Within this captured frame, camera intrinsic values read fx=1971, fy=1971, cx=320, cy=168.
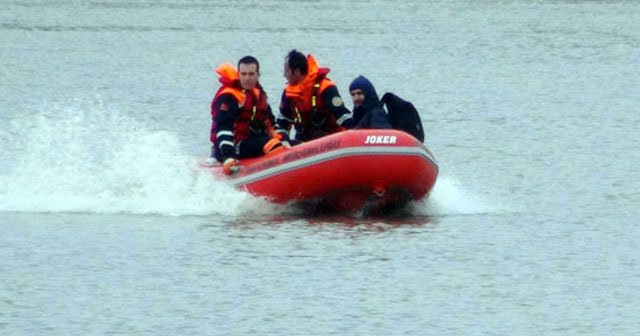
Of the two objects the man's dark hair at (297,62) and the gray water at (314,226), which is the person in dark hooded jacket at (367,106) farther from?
the gray water at (314,226)

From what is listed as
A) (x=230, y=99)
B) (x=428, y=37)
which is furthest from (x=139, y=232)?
(x=428, y=37)

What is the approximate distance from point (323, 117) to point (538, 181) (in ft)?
11.4

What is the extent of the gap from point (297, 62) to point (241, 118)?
710 mm

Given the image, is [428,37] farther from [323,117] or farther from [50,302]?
[50,302]

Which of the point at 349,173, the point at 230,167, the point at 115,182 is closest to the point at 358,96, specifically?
the point at 349,173

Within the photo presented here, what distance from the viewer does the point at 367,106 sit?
1719cm

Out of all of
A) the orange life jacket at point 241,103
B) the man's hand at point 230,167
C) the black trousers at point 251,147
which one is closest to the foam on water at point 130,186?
the man's hand at point 230,167

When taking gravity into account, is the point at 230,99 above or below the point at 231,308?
above

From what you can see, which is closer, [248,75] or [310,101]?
[248,75]

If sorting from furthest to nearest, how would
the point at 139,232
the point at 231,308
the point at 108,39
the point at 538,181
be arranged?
the point at 108,39 < the point at 538,181 < the point at 139,232 < the point at 231,308

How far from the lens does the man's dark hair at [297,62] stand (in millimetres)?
17484

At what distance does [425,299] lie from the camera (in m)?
13.6

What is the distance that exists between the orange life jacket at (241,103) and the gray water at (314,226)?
1.87 feet

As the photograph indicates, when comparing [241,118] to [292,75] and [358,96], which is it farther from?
[358,96]
